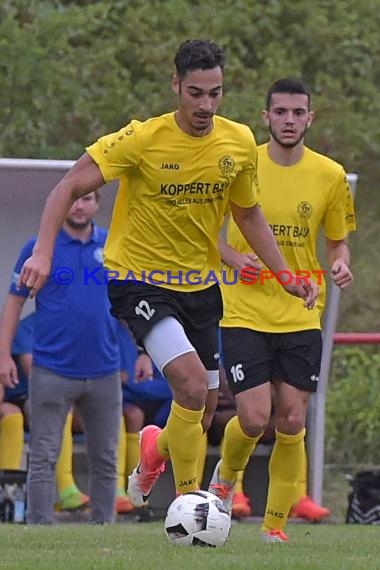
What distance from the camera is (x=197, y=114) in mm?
7223

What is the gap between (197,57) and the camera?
23.5 feet

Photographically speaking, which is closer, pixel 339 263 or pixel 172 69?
pixel 339 263

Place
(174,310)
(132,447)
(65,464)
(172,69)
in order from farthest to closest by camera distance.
Answer: (172,69) → (132,447) → (65,464) → (174,310)

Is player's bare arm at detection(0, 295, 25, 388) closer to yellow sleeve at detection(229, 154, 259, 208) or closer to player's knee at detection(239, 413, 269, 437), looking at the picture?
player's knee at detection(239, 413, 269, 437)

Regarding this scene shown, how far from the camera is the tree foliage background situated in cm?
1664

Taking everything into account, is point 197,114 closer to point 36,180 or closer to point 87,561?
point 87,561

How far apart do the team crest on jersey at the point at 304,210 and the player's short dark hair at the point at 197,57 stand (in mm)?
1321

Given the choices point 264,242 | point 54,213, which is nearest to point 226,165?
point 264,242

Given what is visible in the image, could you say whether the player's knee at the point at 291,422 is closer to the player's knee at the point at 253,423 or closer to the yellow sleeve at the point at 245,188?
the player's knee at the point at 253,423

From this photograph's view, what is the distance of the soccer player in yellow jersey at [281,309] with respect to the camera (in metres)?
8.10

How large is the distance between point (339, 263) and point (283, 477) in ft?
3.84

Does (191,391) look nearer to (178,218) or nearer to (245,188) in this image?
(178,218)

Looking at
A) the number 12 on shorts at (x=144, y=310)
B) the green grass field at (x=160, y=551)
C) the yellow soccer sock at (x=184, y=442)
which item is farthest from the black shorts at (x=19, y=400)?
the number 12 on shorts at (x=144, y=310)

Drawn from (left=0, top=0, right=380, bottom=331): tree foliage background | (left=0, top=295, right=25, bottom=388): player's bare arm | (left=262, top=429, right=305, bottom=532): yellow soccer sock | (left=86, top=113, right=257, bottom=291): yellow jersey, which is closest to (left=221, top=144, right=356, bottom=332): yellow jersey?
(left=262, top=429, right=305, bottom=532): yellow soccer sock
